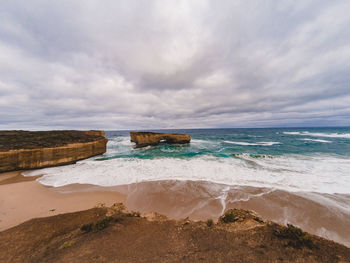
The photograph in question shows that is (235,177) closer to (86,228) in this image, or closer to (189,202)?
(189,202)

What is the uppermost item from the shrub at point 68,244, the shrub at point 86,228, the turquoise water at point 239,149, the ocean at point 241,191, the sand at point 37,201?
the shrub at point 68,244

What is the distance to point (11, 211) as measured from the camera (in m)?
5.04

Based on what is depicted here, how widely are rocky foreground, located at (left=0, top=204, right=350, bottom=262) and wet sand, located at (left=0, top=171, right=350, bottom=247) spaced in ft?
5.11

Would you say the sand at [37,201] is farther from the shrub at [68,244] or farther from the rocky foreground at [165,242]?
the shrub at [68,244]

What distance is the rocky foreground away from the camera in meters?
2.48

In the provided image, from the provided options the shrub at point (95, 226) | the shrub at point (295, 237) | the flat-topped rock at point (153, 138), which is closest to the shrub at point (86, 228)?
the shrub at point (95, 226)

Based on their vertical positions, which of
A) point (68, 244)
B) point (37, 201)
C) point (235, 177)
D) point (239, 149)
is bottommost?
point (239, 149)

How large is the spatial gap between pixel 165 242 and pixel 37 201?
7.05m

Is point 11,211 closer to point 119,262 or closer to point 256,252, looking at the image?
point 119,262

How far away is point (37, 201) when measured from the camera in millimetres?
5855

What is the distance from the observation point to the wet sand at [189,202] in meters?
4.68

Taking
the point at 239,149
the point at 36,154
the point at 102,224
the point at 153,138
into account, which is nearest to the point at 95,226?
the point at 102,224

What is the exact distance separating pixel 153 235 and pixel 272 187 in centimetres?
740

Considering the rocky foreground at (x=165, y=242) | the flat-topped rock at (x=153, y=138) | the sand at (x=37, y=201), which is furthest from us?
Result: the flat-topped rock at (x=153, y=138)
